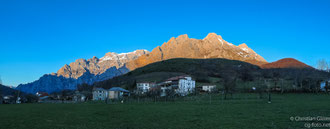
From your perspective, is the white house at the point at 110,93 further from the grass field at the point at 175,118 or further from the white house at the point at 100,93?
the grass field at the point at 175,118

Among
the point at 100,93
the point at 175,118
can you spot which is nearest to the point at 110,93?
the point at 100,93

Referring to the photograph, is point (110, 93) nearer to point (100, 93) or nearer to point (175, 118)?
point (100, 93)

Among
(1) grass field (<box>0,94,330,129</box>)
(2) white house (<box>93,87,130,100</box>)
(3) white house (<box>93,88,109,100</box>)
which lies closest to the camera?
(1) grass field (<box>0,94,330,129</box>)

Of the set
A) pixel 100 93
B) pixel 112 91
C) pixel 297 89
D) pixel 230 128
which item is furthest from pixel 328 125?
pixel 100 93

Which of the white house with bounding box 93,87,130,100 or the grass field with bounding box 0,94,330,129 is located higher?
the grass field with bounding box 0,94,330,129

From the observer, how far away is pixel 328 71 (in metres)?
128

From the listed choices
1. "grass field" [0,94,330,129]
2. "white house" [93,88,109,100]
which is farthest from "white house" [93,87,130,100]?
"grass field" [0,94,330,129]

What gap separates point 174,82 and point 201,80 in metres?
43.5

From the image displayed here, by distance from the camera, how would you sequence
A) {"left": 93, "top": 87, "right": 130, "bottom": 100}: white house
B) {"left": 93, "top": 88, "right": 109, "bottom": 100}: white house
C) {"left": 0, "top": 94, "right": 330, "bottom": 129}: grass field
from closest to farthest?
{"left": 0, "top": 94, "right": 330, "bottom": 129}: grass field, {"left": 93, "top": 87, "right": 130, "bottom": 100}: white house, {"left": 93, "top": 88, "right": 109, "bottom": 100}: white house

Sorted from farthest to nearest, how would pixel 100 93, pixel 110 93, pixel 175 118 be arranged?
pixel 100 93 → pixel 110 93 → pixel 175 118

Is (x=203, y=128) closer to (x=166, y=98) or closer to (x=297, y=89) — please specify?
(x=166, y=98)

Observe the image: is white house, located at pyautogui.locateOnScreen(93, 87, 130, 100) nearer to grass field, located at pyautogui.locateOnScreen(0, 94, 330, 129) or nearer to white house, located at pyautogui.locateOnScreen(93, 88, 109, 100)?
white house, located at pyautogui.locateOnScreen(93, 88, 109, 100)

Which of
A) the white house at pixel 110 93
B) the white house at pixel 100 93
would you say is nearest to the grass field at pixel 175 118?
the white house at pixel 110 93

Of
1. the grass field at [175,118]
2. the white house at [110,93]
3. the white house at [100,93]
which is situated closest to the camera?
the grass field at [175,118]
